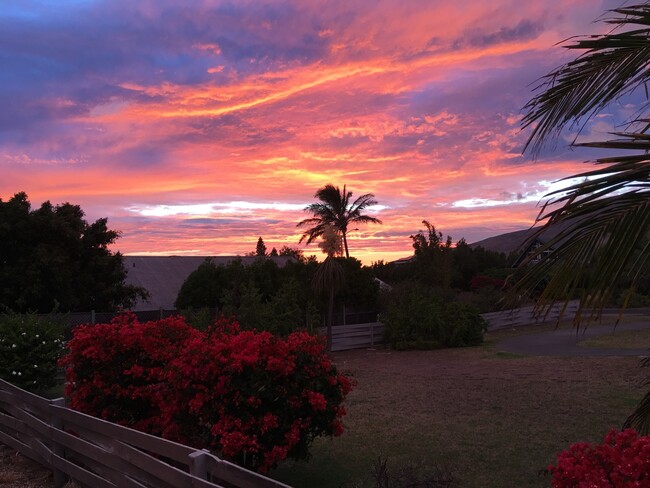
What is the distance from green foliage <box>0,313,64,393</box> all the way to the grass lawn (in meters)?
7.08

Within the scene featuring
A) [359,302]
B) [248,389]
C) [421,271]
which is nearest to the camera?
[248,389]

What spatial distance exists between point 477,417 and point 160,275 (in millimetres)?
31301

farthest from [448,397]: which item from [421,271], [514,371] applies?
[421,271]

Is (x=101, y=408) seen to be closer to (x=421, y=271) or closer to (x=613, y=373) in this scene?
(x=613, y=373)

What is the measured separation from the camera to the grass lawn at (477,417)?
24.7ft

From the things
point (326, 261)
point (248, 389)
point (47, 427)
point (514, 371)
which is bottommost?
point (514, 371)

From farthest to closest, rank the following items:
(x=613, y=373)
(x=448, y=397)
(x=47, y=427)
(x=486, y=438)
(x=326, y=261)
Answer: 1. (x=326, y=261)
2. (x=613, y=373)
3. (x=448, y=397)
4. (x=486, y=438)
5. (x=47, y=427)

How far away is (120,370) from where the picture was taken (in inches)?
315

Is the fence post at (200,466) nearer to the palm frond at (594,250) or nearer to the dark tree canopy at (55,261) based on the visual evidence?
the palm frond at (594,250)

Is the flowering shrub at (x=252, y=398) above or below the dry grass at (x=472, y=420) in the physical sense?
above

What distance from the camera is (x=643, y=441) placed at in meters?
2.79

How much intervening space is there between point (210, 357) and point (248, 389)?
54cm

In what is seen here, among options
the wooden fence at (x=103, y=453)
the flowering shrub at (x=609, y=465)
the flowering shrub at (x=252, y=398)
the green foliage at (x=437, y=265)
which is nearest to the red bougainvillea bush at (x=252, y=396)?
the flowering shrub at (x=252, y=398)

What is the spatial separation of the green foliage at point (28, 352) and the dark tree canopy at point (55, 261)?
10891mm
